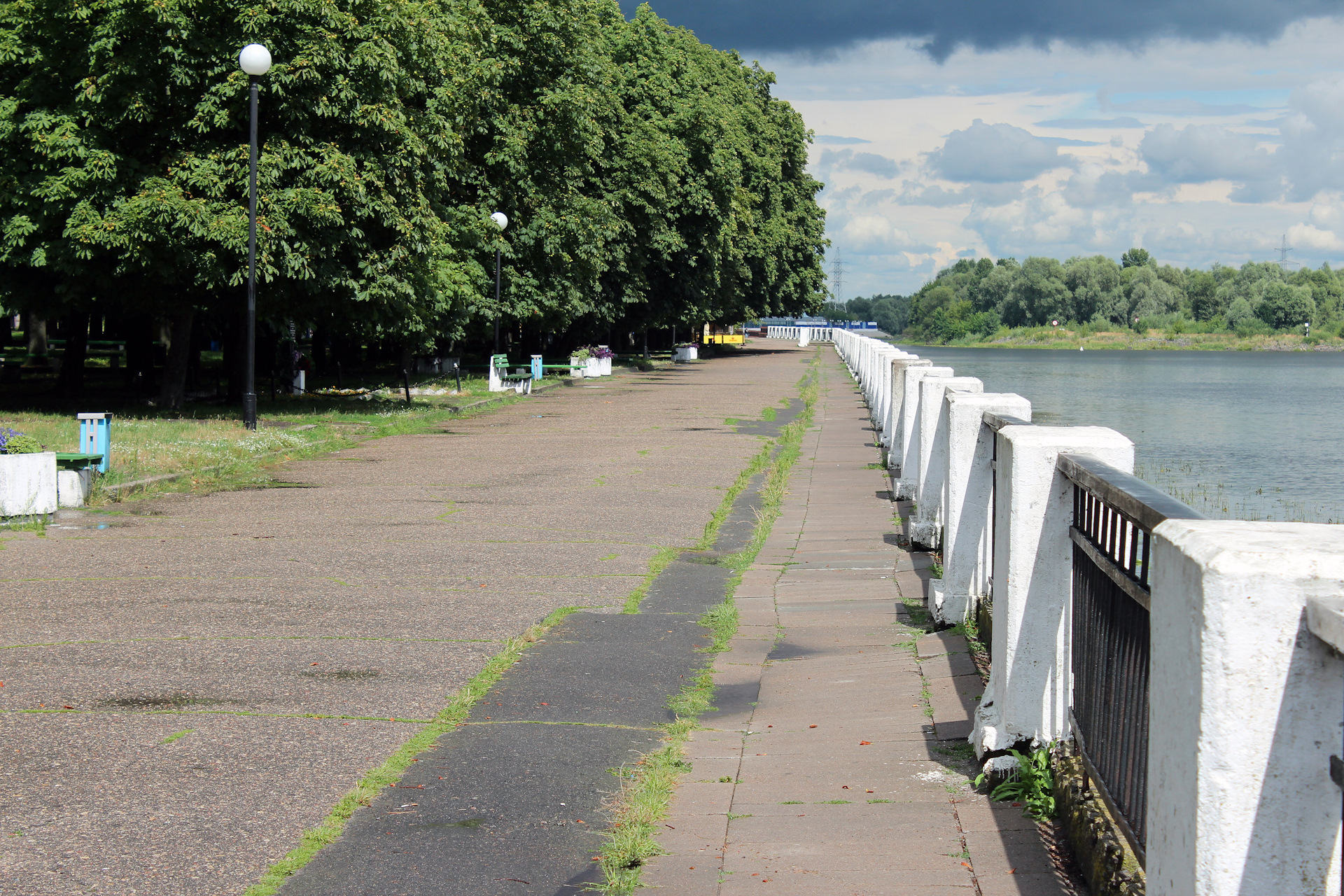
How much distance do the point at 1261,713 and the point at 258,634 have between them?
19.8ft

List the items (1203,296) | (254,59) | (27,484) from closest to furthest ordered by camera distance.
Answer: (27,484)
(254,59)
(1203,296)

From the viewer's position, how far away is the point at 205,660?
6621 millimetres

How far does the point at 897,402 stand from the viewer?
15086mm

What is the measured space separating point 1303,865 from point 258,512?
11161 mm

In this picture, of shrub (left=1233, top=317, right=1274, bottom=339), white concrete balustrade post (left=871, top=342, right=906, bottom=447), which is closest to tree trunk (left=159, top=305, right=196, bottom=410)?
white concrete balustrade post (left=871, top=342, right=906, bottom=447)

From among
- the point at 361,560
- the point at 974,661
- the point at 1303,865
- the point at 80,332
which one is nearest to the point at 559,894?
the point at 1303,865

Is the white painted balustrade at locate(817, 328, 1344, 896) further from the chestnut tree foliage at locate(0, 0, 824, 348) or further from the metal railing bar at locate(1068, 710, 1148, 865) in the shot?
the chestnut tree foliage at locate(0, 0, 824, 348)

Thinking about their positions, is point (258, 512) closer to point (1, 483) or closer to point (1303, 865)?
point (1, 483)

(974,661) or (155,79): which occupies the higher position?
(155,79)

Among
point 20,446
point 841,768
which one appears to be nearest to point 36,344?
point 20,446

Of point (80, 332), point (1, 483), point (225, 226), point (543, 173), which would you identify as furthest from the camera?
point (543, 173)

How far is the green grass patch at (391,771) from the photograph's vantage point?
3.97m

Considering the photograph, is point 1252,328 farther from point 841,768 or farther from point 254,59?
point 841,768

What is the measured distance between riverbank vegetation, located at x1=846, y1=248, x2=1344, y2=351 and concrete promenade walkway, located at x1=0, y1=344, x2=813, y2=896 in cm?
14955
